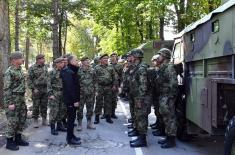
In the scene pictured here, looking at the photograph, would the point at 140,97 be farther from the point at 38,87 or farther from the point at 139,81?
the point at 38,87

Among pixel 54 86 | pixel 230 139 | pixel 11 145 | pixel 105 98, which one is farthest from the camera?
pixel 105 98

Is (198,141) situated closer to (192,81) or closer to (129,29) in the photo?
(192,81)

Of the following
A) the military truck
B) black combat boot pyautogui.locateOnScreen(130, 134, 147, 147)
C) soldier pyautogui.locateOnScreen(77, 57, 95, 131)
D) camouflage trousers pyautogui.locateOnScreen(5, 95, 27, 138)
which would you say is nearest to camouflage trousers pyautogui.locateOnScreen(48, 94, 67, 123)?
A: soldier pyautogui.locateOnScreen(77, 57, 95, 131)

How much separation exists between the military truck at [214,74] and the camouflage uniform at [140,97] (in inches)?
34.2

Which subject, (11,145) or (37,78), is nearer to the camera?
(11,145)

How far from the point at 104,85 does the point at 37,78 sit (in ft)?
6.38

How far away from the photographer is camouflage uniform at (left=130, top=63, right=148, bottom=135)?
9.06 metres

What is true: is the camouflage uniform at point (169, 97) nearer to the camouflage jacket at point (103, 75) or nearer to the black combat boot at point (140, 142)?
the black combat boot at point (140, 142)

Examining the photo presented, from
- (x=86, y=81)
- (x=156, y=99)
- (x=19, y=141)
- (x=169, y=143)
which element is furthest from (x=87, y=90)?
(x=169, y=143)

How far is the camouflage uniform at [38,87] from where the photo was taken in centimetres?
1155

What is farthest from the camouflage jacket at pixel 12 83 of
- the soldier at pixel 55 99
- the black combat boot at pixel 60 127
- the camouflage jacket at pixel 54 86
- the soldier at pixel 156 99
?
the soldier at pixel 156 99

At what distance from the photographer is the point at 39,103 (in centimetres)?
1162

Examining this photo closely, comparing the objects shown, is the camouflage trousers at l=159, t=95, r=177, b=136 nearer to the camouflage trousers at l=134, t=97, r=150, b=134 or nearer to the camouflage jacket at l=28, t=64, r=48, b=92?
the camouflage trousers at l=134, t=97, r=150, b=134

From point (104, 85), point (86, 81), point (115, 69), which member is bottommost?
point (104, 85)
